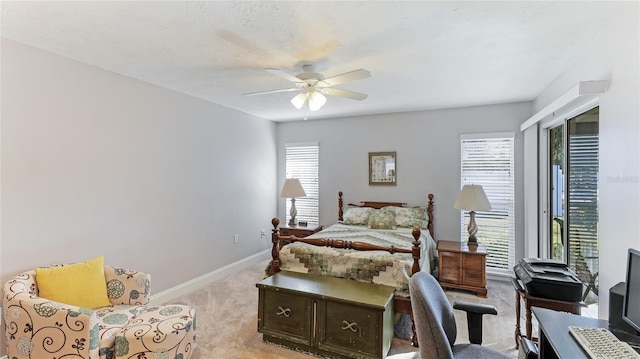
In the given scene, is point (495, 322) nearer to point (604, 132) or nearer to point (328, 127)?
point (604, 132)

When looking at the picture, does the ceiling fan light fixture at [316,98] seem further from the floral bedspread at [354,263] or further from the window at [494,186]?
the window at [494,186]

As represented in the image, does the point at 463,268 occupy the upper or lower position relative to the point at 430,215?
lower

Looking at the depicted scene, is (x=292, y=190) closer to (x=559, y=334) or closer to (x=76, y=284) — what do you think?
(x=76, y=284)

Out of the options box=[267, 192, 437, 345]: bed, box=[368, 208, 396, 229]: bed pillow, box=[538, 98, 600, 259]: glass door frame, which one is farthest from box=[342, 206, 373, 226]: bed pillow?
box=[538, 98, 600, 259]: glass door frame

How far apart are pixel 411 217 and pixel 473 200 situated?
91 cm

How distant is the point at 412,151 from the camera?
4664 millimetres

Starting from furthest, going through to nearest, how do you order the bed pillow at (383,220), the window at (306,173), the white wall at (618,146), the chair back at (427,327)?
the window at (306,173) < the bed pillow at (383,220) < the white wall at (618,146) < the chair back at (427,327)

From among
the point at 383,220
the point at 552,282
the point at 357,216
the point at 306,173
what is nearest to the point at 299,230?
the point at 357,216

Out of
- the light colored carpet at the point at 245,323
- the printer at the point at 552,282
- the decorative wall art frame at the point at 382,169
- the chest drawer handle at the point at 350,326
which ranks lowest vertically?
the light colored carpet at the point at 245,323

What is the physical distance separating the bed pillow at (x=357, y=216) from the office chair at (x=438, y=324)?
8.69 feet

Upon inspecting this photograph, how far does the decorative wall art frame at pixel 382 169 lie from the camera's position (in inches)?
188

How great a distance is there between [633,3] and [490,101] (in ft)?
7.72

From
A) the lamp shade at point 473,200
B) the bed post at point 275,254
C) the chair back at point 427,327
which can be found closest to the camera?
the chair back at point 427,327

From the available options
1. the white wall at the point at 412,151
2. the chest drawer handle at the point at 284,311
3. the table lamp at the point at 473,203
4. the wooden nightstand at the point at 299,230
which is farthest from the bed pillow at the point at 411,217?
the chest drawer handle at the point at 284,311
